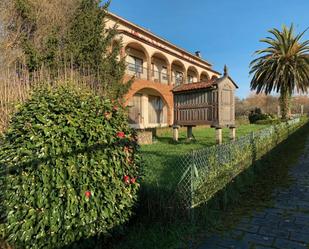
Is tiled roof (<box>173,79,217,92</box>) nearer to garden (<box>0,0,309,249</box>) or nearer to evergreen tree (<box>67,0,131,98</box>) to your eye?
evergreen tree (<box>67,0,131,98</box>)

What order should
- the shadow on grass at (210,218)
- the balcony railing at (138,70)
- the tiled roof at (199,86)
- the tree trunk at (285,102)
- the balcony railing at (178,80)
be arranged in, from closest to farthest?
1. the shadow on grass at (210,218)
2. the tiled roof at (199,86)
3. the tree trunk at (285,102)
4. the balcony railing at (138,70)
5. the balcony railing at (178,80)

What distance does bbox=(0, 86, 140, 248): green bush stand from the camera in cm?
241

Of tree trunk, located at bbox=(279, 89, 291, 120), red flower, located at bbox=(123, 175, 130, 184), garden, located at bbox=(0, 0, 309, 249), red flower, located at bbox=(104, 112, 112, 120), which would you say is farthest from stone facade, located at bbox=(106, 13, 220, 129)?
red flower, located at bbox=(123, 175, 130, 184)

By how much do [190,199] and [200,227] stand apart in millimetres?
442

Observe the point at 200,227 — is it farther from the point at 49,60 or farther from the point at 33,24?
the point at 33,24

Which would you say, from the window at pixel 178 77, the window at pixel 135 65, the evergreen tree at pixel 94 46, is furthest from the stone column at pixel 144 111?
the evergreen tree at pixel 94 46

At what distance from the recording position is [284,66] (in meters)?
18.2

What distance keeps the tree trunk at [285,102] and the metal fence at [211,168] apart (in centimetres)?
1455

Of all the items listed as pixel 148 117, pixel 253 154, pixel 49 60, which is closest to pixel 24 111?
pixel 253 154

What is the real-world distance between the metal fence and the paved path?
620mm

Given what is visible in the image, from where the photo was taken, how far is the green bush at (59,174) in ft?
7.89

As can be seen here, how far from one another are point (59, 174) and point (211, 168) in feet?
8.58

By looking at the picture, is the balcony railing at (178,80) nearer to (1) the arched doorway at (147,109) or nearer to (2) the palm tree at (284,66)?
(1) the arched doorway at (147,109)

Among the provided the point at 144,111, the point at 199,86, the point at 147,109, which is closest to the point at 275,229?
the point at 199,86
